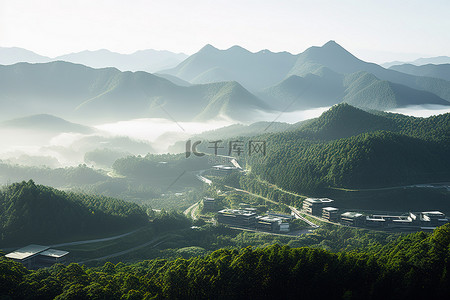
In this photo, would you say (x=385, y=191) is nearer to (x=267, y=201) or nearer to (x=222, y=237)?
(x=267, y=201)

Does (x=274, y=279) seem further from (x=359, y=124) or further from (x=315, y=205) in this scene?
(x=359, y=124)

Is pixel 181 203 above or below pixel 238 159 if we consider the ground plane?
below

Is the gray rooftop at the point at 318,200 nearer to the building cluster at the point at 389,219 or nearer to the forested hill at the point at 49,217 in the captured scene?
the building cluster at the point at 389,219

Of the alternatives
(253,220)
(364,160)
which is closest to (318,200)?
(253,220)

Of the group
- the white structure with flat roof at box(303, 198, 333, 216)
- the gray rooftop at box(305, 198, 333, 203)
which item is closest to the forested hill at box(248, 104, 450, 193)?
the gray rooftop at box(305, 198, 333, 203)

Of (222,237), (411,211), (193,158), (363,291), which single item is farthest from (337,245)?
(193,158)

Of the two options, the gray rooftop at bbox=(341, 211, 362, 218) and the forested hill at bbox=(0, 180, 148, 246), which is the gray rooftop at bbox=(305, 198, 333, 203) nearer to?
the gray rooftop at bbox=(341, 211, 362, 218)
